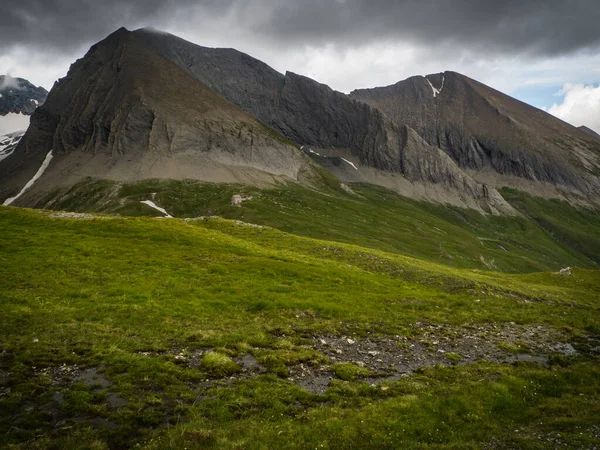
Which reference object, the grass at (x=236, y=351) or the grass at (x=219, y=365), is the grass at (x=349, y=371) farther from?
the grass at (x=219, y=365)

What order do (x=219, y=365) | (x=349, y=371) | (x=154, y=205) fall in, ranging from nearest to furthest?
(x=219, y=365) → (x=349, y=371) → (x=154, y=205)

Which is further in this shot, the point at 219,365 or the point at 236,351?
the point at 236,351

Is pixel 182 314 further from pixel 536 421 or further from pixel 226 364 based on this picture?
pixel 536 421

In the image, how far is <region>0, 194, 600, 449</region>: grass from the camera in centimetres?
1408

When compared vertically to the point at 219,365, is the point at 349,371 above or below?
below

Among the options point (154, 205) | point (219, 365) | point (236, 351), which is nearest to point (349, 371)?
point (236, 351)

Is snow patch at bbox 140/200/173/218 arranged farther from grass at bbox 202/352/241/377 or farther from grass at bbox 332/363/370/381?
grass at bbox 332/363/370/381

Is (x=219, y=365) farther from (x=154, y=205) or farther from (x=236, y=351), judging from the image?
(x=154, y=205)

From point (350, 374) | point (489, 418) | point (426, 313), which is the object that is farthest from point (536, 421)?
point (426, 313)

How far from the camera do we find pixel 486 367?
854 inches

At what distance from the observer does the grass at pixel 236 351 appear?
46.2ft

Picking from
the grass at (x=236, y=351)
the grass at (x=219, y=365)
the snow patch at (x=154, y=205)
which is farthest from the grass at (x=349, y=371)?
the snow patch at (x=154, y=205)

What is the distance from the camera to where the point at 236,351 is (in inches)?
834

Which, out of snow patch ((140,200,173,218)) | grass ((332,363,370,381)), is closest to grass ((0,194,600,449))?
grass ((332,363,370,381))
